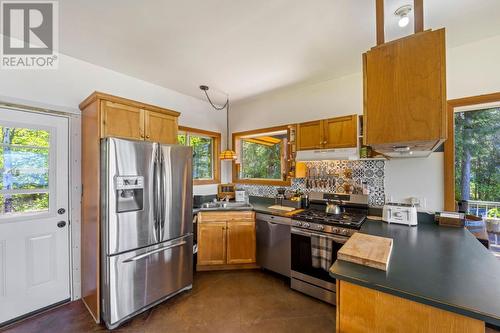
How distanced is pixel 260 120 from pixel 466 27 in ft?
8.76

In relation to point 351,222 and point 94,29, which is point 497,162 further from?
point 94,29

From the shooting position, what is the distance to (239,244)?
3.11m

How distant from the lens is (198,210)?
314 centimetres

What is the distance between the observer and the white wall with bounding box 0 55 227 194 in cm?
211

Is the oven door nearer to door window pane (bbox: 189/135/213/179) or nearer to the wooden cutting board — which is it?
the wooden cutting board

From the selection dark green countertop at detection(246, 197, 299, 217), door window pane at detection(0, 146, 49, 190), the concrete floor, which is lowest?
the concrete floor

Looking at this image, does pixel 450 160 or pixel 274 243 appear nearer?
pixel 450 160

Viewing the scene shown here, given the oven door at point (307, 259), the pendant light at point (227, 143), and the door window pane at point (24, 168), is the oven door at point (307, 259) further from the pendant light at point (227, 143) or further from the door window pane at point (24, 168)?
the door window pane at point (24, 168)

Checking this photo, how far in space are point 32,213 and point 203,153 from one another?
2.42m

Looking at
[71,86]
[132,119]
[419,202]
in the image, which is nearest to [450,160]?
[419,202]

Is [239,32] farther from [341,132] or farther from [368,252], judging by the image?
[368,252]

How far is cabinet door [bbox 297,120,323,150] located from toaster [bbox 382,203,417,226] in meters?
1.08

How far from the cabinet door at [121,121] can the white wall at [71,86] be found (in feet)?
2.11

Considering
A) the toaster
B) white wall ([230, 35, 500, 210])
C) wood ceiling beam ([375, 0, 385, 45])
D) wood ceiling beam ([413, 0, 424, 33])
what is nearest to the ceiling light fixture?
wood ceiling beam ([375, 0, 385, 45])
